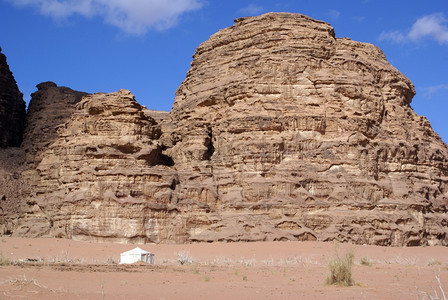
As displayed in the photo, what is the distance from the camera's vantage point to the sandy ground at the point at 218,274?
19.5 meters

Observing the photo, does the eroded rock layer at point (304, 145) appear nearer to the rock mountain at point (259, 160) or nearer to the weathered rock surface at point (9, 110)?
the rock mountain at point (259, 160)

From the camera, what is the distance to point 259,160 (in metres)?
45.2

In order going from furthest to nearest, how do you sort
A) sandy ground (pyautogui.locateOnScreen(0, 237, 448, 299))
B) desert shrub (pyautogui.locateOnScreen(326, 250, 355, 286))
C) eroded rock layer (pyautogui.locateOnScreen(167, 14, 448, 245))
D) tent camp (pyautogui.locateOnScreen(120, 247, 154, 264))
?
eroded rock layer (pyautogui.locateOnScreen(167, 14, 448, 245))
tent camp (pyautogui.locateOnScreen(120, 247, 154, 264))
desert shrub (pyautogui.locateOnScreen(326, 250, 355, 286))
sandy ground (pyautogui.locateOnScreen(0, 237, 448, 299))

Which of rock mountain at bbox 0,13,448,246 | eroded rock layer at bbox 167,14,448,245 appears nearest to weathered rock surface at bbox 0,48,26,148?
rock mountain at bbox 0,13,448,246

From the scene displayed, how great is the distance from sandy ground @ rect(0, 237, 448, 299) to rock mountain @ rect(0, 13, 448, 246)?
2.43m

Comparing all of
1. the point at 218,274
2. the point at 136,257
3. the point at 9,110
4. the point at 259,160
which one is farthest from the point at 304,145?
the point at 9,110

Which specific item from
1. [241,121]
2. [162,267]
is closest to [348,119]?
[241,121]

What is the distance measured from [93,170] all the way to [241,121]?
1147 cm

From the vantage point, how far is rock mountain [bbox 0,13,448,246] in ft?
143

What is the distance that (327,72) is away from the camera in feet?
161

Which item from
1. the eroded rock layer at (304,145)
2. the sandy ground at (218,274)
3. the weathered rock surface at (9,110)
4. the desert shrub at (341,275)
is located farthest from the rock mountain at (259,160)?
the desert shrub at (341,275)

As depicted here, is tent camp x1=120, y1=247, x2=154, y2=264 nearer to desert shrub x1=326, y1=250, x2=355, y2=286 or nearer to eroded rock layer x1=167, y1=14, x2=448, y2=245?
eroded rock layer x1=167, y1=14, x2=448, y2=245

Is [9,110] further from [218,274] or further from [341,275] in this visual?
[341,275]

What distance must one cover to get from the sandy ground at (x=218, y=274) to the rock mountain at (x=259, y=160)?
7.98 feet
